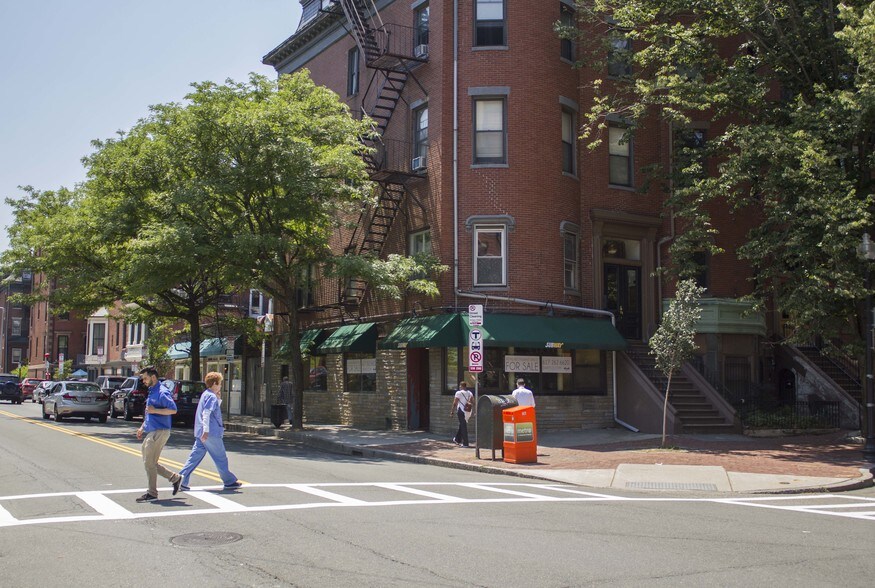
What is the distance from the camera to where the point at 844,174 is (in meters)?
17.7

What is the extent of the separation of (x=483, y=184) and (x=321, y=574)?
Result: 57.1ft

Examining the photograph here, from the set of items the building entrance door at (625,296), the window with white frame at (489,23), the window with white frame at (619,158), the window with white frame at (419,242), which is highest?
the window with white frame at (489,23)

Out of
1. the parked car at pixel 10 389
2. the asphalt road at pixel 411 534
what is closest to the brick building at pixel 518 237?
the asphalt road at pixel 411 534

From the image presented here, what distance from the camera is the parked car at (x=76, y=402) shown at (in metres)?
30.8

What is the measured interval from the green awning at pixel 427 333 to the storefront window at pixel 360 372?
104 inches

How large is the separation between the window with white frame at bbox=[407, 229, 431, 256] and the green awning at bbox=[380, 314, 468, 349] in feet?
7.55

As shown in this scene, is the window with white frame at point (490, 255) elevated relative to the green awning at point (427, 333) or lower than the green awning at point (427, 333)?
elevated

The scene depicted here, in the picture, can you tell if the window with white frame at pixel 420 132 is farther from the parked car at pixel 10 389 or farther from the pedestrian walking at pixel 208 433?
the parked car at pixel 10 389

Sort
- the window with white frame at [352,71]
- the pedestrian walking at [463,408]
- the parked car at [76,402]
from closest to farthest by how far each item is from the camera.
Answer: the pedestrian walking at [463,408] → the window with white frame at [352,71] → the parked car at [76,402]

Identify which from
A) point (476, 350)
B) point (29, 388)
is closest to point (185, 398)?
point (476, 350)

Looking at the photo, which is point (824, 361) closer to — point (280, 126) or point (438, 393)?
point (438, 393)

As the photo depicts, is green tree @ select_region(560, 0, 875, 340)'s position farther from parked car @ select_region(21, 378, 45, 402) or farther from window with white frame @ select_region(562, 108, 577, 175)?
parked car @ select_region(21, 378, 45, 402)

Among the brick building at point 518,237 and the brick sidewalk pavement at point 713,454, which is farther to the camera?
the brick building at point 518,237

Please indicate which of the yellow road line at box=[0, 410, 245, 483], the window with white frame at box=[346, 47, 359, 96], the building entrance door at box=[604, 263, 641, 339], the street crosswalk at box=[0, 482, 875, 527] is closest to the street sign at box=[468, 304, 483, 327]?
the street crosswalk at box=[0, 482, 875, 527]
